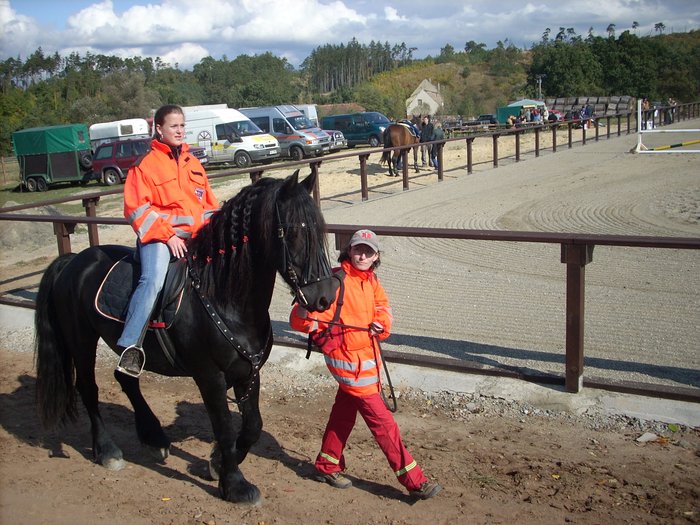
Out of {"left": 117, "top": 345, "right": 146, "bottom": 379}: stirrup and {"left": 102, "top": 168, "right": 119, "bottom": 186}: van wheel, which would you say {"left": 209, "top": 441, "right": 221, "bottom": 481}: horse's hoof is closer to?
{"left": 117, "top": 345, "right": 146, "bottom": 379}: stirrup

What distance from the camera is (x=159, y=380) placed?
5770 millimetres

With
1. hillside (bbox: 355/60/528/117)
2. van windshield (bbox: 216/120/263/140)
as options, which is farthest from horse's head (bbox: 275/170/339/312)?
hillside (bbox: 355/60/528/117)

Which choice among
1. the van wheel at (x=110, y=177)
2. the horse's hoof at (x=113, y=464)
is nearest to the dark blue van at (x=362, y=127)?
the van wheel at (x=110, y=177)

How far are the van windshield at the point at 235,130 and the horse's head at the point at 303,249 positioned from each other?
26.0 m

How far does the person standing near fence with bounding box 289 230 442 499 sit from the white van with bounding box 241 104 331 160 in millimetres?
26471

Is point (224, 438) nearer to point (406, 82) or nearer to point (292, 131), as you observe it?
point (292, 131)

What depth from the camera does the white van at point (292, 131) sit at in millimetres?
29625

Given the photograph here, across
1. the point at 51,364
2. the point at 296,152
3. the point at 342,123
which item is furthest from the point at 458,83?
the point at 51,364

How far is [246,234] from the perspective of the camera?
3.37 meters

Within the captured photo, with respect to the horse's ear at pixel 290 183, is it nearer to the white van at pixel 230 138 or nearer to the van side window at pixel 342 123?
the white van at pixel 230 138

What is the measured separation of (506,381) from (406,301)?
2.62 metres

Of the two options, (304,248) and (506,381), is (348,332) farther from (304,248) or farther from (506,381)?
(506,381)

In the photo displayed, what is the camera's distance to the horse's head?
121 inches

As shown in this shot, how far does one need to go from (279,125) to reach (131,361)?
28.3 meters
